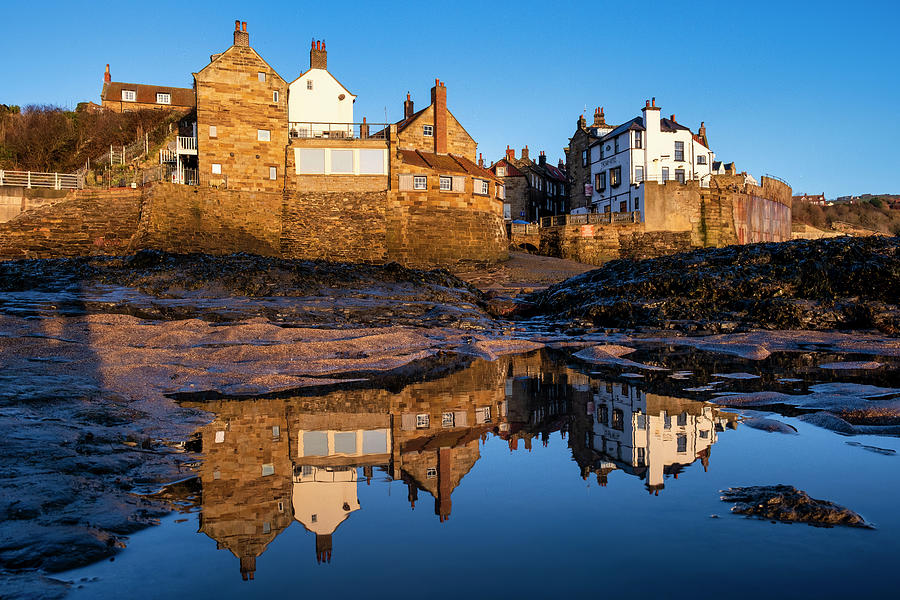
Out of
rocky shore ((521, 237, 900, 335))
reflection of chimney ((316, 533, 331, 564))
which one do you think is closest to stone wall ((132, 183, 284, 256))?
rocky shore ((521, 237, 900, 335))

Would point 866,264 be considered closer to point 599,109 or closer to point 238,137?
point 238,137

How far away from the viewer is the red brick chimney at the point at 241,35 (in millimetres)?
36862

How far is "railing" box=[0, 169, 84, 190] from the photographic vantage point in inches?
1335

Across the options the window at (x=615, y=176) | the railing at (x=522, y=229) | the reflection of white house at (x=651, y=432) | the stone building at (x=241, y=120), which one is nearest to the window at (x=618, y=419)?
the reflection of white house at (x=651, y=432)

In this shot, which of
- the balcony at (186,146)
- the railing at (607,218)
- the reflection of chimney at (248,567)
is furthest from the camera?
the railing at (607,218)

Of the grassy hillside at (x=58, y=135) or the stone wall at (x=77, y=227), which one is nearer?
the stone wall at (x=77, y=227)

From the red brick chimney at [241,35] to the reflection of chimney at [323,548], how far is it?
129ft

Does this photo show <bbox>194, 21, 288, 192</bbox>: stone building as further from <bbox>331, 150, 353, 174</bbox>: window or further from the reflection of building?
the reflection of building

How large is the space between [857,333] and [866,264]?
3132mm

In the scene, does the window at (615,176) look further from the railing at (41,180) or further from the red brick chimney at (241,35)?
the railing at (41,180)

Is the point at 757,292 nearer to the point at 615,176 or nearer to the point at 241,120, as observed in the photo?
the point at 241,120

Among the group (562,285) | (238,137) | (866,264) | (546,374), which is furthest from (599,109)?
(546,374)

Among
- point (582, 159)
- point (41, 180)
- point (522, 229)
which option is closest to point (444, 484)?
point (41, 180)

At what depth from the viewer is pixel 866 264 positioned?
46.8 ft
